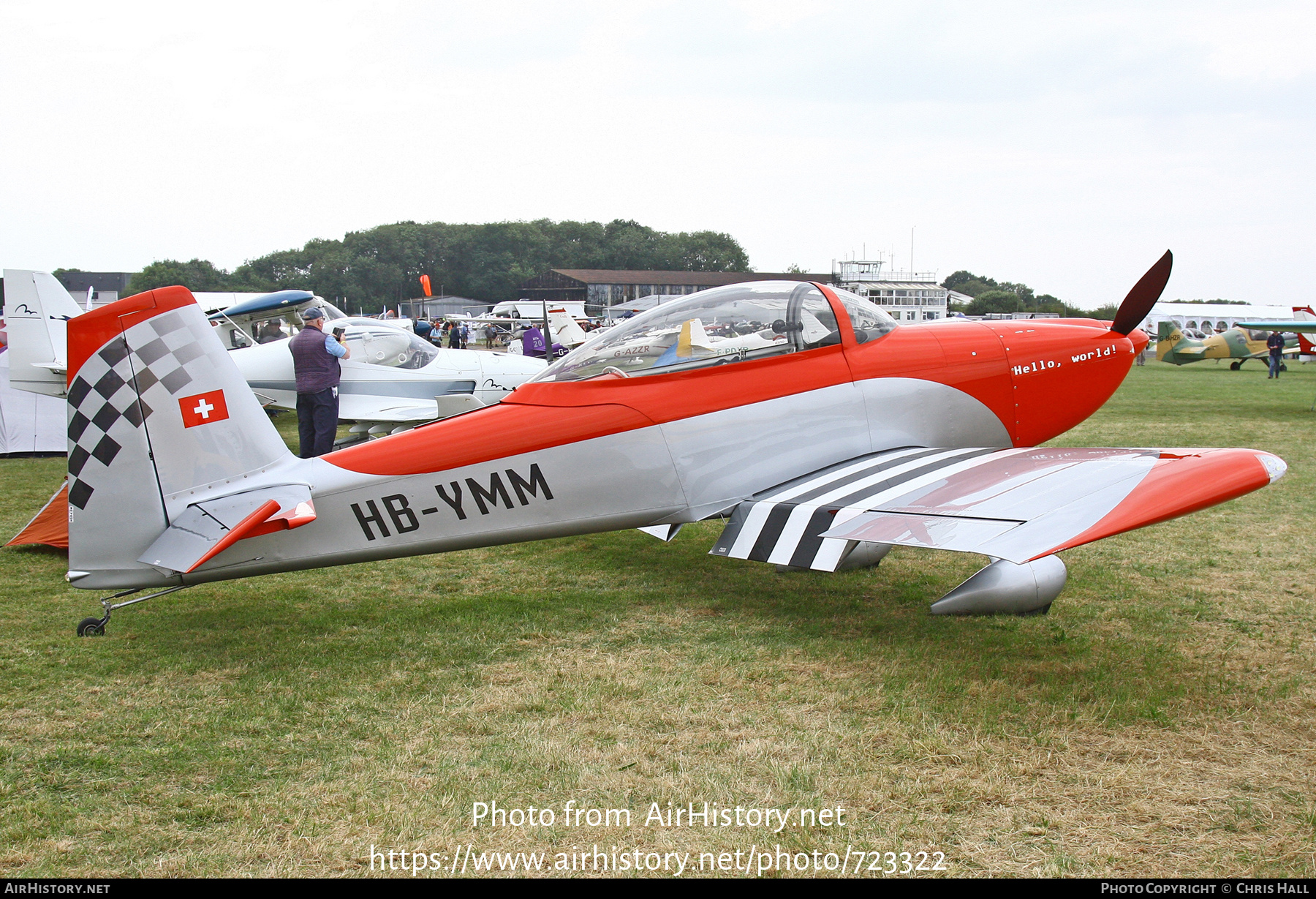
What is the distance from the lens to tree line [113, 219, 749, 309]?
313 feet

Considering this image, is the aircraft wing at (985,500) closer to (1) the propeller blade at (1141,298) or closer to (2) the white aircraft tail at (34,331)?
(1) the propeller blade at (1141,298)

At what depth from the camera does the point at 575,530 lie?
4922 millimetres

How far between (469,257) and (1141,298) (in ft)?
353

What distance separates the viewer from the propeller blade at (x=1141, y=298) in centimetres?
666

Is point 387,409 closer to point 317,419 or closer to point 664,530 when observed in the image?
point 317,419

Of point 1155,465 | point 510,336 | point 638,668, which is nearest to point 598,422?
point 638,668

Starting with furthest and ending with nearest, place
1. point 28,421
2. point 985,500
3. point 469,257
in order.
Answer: point 469,257 → point 28,421 → point 985,500

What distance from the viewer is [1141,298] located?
6832mm

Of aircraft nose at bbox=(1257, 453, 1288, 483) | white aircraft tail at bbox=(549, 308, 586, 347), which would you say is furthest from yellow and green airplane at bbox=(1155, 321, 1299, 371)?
aircraft nose at bbox=(1257, 453, 1288, 483)

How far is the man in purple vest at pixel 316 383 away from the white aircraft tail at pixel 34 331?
3656 mm

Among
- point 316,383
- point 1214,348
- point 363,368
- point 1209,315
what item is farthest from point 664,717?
point 1209,315

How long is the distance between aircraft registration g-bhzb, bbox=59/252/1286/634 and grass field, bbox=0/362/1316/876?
439mm
